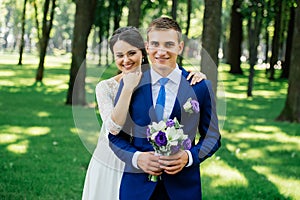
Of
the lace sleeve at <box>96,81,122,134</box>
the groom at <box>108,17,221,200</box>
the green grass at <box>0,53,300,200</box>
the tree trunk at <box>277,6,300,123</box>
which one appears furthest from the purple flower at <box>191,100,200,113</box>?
the tree trunk at <box>277,6,300,123</box>

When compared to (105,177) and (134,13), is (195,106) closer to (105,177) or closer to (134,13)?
(105,177)

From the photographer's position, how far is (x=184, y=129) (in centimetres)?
286

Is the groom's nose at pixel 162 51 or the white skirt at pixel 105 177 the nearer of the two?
the groom's nose at pixel 162 51

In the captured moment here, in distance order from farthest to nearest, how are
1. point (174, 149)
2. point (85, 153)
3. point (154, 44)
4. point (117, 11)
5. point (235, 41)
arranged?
1. point (235, 41)
2. point (117, 11)
3. point (85, 153)
4. point (154, 44)
5. point (174, 149)

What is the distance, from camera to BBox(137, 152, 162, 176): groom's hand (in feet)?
9.00

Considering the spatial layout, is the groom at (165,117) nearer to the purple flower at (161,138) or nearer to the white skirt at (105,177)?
the purple flower at (161,138)

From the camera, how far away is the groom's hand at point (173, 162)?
8.91 feet

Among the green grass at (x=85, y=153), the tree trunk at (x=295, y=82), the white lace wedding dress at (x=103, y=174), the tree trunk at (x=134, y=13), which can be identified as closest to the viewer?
the white lace wedding dress at (x=103, y=174)

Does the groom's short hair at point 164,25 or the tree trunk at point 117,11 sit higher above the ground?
the tree trunk at point 117,11

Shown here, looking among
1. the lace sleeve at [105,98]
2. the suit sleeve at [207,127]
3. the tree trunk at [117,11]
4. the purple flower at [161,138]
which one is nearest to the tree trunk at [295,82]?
the lace sleeve at [105,98]

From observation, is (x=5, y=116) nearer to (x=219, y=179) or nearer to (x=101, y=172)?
(x=219, y=179)

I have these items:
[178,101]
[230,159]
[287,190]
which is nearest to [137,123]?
[178,101]

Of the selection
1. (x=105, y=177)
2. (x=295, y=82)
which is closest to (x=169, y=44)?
(x=105, y=177)

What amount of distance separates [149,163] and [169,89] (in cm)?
43
